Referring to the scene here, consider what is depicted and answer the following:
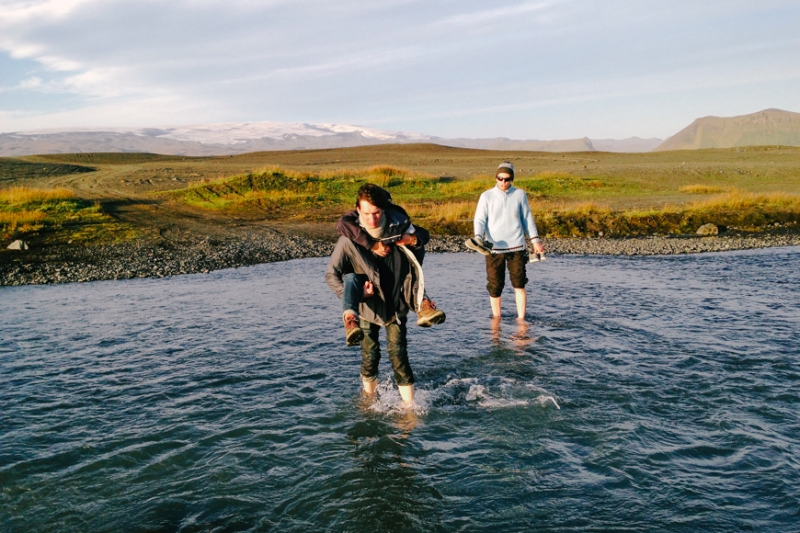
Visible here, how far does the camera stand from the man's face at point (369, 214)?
564cm

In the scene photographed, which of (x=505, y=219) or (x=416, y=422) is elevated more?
(x=505, y=219)

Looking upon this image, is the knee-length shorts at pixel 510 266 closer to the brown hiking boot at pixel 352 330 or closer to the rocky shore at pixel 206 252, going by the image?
the brown hiking boot at pixel 352 330

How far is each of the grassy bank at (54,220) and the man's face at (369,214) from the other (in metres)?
17.7

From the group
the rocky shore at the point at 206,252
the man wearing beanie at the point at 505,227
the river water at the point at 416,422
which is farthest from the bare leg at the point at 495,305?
the rocky shore at the point at 206,252

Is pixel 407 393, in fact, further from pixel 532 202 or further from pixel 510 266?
pixel 532 202

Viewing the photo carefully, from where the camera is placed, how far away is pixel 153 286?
1469 centimetres

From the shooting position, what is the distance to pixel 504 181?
376 inches

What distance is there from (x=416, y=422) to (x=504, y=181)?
179 inches

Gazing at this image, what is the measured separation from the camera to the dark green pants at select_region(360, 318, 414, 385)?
20.6ft

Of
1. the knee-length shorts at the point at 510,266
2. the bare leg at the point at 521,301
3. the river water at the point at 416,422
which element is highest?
the knee-length shorts at the point at 510,266

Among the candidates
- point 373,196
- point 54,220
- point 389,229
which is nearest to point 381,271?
point 389,229

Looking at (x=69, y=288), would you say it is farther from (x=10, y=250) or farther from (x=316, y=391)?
(x=316, y=391)

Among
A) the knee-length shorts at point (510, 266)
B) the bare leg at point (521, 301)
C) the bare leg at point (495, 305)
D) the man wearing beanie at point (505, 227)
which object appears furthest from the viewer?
the bare leg at point (495, 305)

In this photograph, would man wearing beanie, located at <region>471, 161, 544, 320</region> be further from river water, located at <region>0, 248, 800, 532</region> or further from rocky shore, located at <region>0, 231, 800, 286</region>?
rocky shore, located at <region>0, 231, 800, 286</region>
